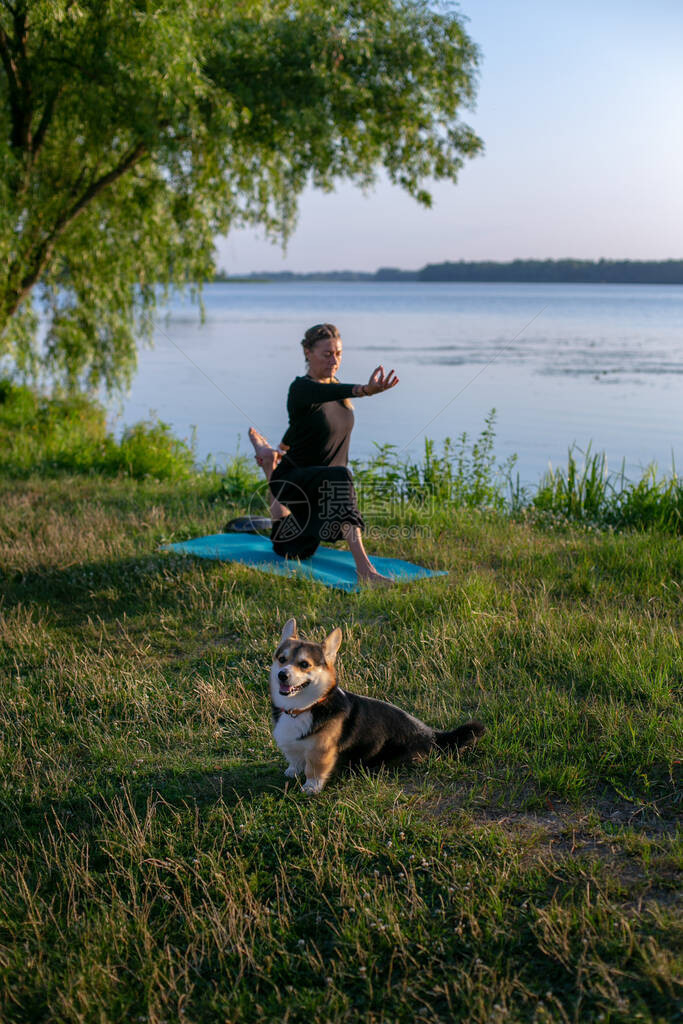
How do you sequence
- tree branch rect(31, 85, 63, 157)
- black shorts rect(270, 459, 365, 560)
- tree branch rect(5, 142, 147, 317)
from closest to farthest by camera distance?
1. black shorts rect(270, 459, 365, 560)
2. tree branch rect(31, 85, 63, 157)
3. tree branch rect(5, 142, 147, 317)

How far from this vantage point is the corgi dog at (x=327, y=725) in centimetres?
387

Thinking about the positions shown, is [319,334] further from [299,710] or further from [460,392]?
[460,392]

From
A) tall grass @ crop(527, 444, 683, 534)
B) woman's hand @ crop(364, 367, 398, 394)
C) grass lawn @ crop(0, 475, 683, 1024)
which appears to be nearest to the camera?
grass lawn @ crop(0, 475, 683, 1024)

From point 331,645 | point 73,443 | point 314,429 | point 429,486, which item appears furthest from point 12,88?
point 331,645

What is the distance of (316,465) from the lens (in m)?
7.45

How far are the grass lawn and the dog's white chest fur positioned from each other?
10.7 inches

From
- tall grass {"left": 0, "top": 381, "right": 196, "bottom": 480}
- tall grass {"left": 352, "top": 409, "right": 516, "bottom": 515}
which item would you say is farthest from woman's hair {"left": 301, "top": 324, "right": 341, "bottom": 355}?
tall grass {"left": 0, "top": 381, "right": 196, "bottom": 480}

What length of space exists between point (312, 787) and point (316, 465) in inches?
149

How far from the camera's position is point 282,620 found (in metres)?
6.26

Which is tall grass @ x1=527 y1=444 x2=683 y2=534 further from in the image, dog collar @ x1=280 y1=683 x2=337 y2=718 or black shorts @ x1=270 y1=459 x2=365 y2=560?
dog collar @ x1=280 y1=683 x2=337 y2=718

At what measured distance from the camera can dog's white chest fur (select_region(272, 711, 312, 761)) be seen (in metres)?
3.93

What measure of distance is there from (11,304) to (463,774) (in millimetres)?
12502

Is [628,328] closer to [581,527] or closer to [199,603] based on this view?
[581,527]

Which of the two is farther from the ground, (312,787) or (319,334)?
(319,334)
